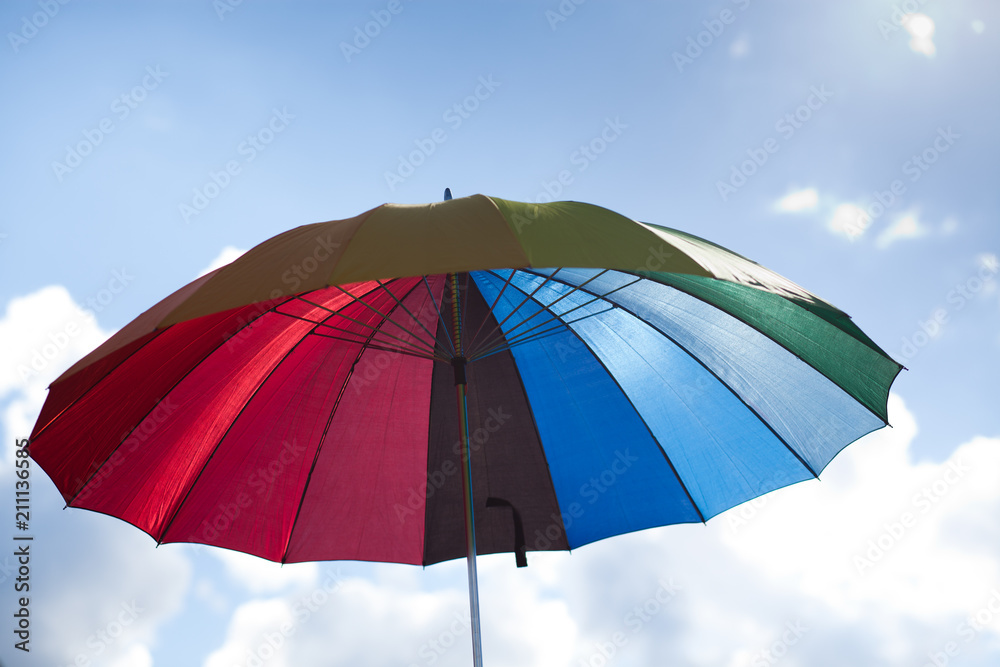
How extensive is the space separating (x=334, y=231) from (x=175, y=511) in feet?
5.40

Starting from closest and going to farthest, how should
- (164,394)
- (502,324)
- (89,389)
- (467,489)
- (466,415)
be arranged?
(89,389) < (164,394) < (467,489) < (466,415) < (502,324)

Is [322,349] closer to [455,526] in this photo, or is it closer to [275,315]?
[275,315]

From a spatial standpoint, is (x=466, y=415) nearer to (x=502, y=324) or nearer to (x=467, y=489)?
(x=467, y=489)

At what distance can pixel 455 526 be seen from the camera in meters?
3.22

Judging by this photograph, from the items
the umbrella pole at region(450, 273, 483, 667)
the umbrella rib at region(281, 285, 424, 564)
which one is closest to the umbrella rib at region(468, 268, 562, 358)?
the umbrella pole at region(450, 273, 483, 667)

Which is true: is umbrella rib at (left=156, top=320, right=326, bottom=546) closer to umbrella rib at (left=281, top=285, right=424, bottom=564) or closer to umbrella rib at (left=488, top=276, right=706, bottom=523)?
umbrella rib at (left=281, top=285, right=424, bottom=564)

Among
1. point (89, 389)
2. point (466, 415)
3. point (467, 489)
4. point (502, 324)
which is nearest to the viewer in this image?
point (89, 389)

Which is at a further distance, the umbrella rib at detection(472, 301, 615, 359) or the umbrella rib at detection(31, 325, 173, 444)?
the umbrella rib at detection(472, 301, 615, 359)

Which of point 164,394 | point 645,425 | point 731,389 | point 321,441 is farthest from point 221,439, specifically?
point 731,389

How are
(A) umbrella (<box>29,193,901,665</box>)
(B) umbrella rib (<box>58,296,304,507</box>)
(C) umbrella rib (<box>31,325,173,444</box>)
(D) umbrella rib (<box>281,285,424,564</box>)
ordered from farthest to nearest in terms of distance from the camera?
(D) umbrella rib (<box>281,285,424,564</box>)
(A) umbrella (<box>29,193,901,665</box>)
(B) umbrella rib (<box>58,296,304,507</box>)
(C) umbrella rib (<box>31,325,173,444</box>)

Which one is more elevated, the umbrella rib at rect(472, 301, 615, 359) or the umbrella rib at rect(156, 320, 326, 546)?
the umbrella rib at rect(472, 301, 615, 359)

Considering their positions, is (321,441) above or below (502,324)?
below

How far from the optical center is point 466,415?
9.93 ft

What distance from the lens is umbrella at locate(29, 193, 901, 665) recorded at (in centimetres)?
276
